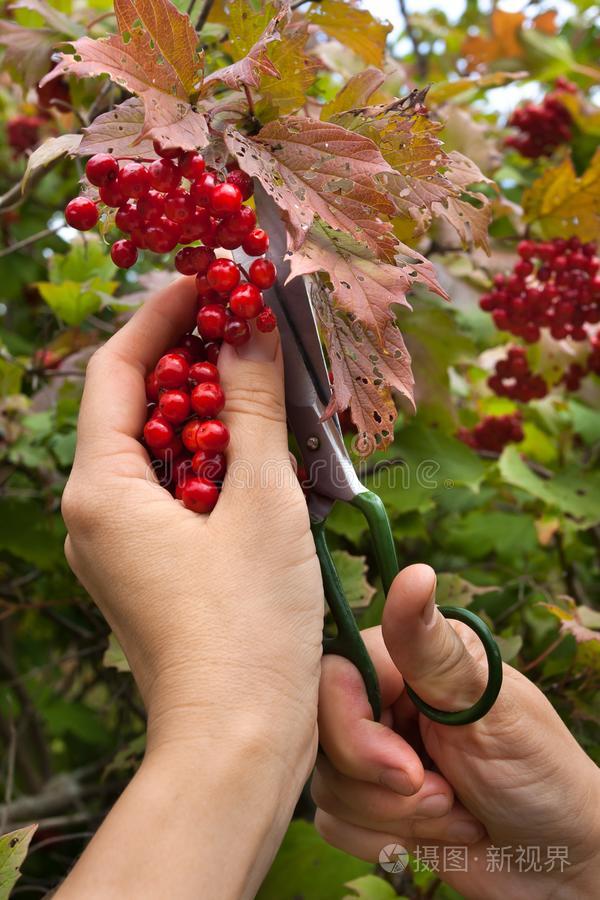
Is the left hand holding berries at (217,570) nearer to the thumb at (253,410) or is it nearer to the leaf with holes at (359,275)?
the thumb at (253,410)

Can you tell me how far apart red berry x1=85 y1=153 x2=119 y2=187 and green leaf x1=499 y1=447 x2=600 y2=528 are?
1.21 m

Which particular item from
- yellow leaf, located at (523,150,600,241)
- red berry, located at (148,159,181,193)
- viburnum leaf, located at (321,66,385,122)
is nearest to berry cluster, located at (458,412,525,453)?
yellow leaf, located at (523,150,600,241)

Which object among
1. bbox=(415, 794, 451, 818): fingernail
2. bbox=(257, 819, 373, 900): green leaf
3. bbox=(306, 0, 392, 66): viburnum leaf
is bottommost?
bbox=(257, 819, 373, 900): green leaf

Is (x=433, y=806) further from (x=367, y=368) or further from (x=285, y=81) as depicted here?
(x=285, y=81)

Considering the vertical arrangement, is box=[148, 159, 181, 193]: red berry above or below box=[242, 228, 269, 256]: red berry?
above

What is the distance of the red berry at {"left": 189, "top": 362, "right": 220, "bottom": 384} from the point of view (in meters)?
0.96

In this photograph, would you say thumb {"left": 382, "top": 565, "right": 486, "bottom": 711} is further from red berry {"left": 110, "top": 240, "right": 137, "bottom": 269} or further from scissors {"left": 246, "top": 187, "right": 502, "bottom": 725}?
red berry {"left": 110, "top": 240, "right": 137, "bottom": 269}

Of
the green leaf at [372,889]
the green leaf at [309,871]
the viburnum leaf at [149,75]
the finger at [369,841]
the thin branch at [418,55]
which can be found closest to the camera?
the viburnum leaf at [149,75]

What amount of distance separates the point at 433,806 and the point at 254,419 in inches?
25.2

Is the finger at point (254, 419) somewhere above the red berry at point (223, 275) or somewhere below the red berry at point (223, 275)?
below

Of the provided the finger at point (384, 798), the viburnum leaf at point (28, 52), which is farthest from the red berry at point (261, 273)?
the viburnum leaf at point (28, 52)

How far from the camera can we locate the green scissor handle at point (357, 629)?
0.99 m

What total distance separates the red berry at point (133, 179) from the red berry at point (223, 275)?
0.12m

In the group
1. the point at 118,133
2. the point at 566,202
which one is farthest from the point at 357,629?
the point at 566,202
